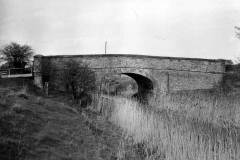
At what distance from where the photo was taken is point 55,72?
18.0 m

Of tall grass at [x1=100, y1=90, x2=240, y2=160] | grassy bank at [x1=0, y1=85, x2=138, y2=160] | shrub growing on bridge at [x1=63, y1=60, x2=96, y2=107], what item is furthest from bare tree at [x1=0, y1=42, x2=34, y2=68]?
grassy bank at [x1=0, y1=85, x2=138, y2=160]

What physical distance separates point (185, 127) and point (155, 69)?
12.8 meters

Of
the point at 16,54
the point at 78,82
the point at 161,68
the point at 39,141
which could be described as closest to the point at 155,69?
the point at 161,68

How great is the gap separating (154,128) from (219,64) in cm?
1481

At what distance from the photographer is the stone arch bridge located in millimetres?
18188

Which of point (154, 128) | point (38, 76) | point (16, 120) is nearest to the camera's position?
point (16, 120)

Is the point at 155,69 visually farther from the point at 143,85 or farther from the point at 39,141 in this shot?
the point at 39,141

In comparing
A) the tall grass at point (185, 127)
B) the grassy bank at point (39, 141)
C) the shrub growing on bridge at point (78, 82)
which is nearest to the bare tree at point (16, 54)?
the shrub growing on bridge at point (78, 82)

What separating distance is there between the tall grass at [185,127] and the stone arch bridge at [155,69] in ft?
21.4

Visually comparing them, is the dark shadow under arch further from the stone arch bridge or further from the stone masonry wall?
the stone masonry wall

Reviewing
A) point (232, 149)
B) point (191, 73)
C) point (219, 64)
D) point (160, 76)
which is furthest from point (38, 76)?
point (232, 149)

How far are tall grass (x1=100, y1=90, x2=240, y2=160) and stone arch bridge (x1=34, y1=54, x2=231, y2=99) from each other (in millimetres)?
6520

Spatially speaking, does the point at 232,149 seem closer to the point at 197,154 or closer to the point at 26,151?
the point at 197,154

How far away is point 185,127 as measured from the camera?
6.89 meters
